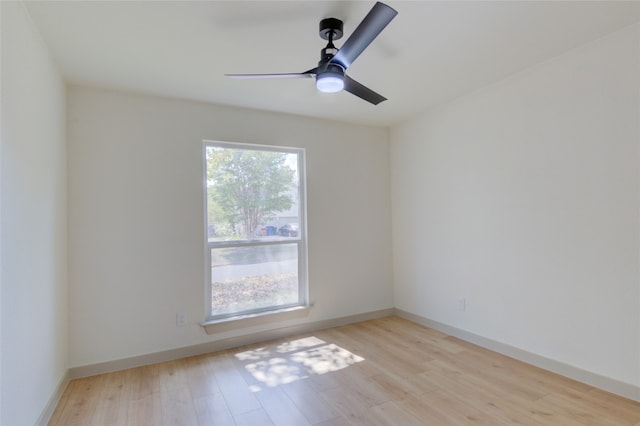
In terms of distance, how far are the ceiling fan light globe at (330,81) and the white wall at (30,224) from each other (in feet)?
5.24

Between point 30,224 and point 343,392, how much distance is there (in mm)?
2331

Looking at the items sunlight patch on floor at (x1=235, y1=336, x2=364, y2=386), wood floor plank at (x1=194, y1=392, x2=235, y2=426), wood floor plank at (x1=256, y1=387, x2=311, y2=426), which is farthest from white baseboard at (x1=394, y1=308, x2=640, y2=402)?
wood floor plank at (x1=194, y1=392, x2=235, y2=426)

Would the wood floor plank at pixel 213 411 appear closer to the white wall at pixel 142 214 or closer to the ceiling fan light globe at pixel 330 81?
the white wall at pixel 142 214

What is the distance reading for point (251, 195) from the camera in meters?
3.56

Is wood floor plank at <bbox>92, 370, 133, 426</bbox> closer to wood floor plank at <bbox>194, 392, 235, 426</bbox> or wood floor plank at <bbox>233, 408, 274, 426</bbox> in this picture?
wood floor plank at <bbox>194, 392, 235, 426</bbox>

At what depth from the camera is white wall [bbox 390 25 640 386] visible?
2270mm

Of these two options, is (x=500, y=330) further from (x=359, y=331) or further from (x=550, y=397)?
(x=359, y=331)

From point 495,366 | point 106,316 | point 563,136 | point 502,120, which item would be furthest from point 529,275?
point 106,316

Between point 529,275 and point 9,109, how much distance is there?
3.72m

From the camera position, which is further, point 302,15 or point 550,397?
point 550,397

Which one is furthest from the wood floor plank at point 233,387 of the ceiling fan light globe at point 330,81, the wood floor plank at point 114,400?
the ceiling fan light globe at point 330,81

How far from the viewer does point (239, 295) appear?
3.47 m

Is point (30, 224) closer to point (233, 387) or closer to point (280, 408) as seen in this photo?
point (233, 387)

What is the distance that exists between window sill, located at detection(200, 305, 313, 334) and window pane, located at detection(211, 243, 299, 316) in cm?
10
